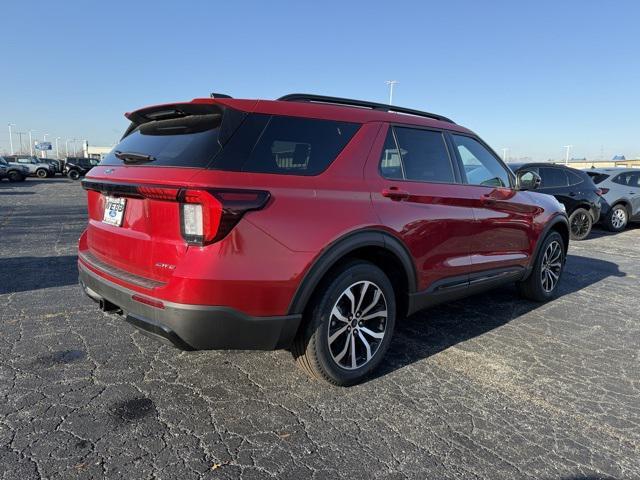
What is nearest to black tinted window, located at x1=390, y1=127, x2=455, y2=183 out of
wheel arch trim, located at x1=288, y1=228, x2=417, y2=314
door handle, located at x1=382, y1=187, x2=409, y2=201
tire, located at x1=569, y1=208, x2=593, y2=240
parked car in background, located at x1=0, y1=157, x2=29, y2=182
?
door handle, located at x1=382, y1=187, x2=409, y2=201

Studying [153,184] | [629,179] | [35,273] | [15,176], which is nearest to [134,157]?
[153,184]

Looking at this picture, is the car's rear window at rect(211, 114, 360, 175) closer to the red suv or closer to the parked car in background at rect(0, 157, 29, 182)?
the red suv

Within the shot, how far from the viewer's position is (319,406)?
9.41ft

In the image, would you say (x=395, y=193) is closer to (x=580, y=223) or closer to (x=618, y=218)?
(x=580, y=223)

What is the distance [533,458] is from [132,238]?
8.40 ft

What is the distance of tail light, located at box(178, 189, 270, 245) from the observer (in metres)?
2.35

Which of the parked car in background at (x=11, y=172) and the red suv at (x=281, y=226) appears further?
the parked car in background at (x=11, y=172)

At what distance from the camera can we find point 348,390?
10.1ft

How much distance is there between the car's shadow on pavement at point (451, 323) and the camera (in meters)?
3.71

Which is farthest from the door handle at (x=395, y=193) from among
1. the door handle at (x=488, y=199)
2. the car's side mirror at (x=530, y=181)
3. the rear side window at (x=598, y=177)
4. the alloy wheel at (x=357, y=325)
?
the rear side window at (x=598, y=177)

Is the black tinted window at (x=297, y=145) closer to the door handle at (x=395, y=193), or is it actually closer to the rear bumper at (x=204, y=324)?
the door handle at (x=395, y=193)

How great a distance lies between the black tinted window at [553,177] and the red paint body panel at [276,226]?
7890 millimetres

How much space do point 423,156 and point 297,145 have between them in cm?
127

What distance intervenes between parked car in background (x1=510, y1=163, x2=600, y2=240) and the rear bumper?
9.08 meters
